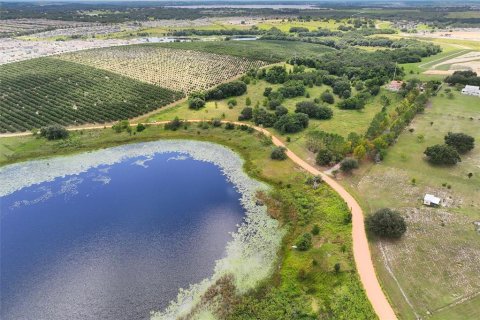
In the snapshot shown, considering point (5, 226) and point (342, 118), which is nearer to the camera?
point (5, 226)

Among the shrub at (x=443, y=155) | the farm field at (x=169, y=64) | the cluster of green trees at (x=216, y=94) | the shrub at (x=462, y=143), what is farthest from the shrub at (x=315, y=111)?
the farm field at (x=169, y=64)

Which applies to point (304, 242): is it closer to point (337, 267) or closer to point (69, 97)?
point (337, 267)

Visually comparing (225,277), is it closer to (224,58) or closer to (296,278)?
(296,278)

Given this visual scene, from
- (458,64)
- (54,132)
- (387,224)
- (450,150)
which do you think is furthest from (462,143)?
(458,64)

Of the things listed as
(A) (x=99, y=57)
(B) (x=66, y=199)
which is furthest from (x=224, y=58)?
(B) (x=66, y=199)

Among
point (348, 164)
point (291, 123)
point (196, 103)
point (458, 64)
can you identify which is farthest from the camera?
point (458, 64)

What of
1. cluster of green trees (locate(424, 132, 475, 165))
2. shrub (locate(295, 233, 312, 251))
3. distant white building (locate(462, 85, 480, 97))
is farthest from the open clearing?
shrub (locate(295, 233, 312, 251))

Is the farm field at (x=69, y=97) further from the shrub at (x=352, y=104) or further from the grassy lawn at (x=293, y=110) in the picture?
the shrub at (x=352, y=104)

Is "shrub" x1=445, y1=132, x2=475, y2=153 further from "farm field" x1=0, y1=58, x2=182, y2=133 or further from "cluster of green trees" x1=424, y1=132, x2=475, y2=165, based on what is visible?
"farm field" x1=0, y1=58, x2=182, y2=133
